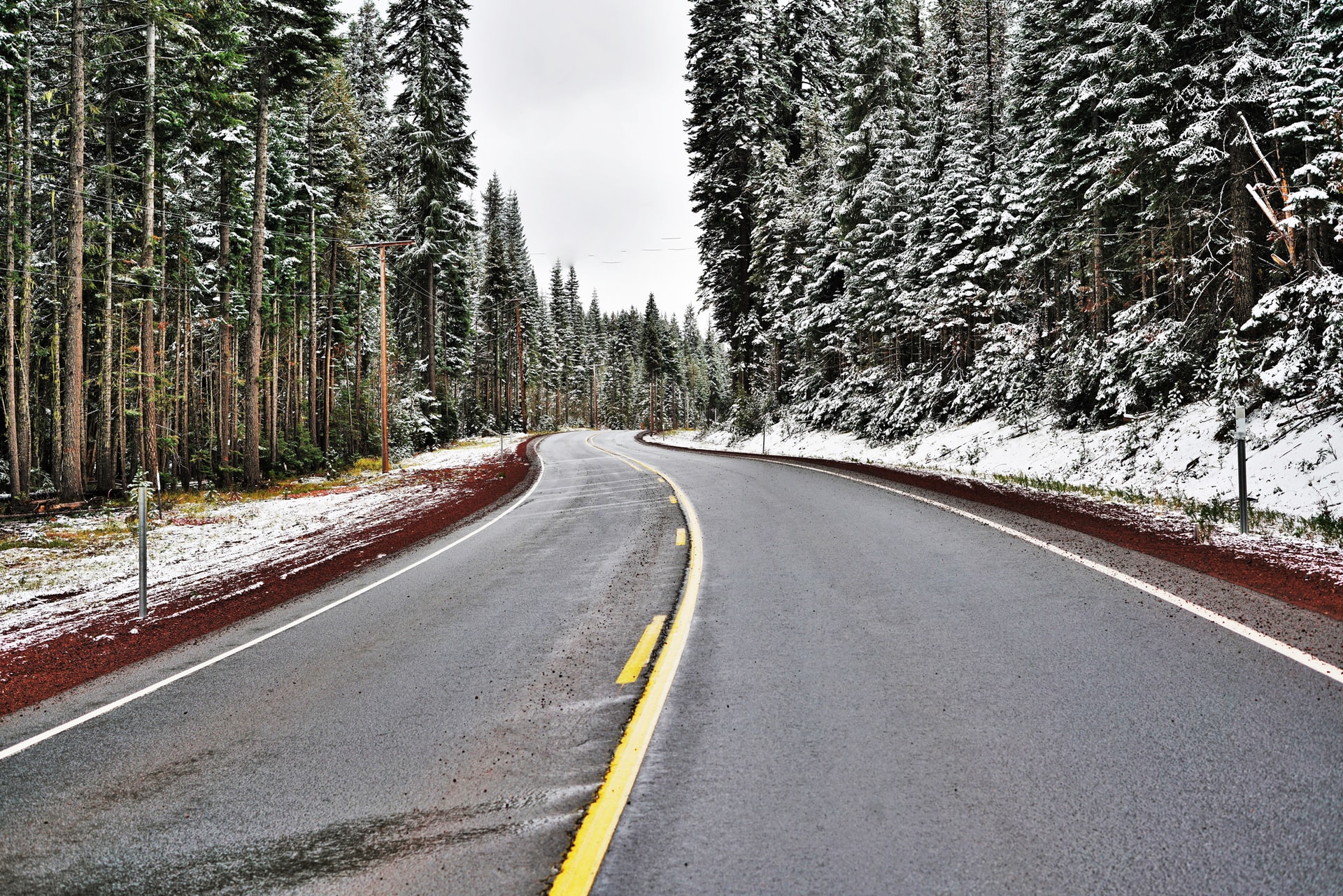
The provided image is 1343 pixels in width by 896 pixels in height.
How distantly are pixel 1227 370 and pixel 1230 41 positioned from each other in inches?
265

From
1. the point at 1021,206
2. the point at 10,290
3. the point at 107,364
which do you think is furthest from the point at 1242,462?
the point at 10,290

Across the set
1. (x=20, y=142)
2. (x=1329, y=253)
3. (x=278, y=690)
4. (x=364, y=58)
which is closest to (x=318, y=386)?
(x=20, y=142)

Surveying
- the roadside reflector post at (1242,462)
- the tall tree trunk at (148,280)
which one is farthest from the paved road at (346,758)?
the tall tree trunk at (148,280)

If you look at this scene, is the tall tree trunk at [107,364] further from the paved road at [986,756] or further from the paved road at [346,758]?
the paved road at [986,756]

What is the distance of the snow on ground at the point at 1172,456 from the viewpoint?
1088 centimetres

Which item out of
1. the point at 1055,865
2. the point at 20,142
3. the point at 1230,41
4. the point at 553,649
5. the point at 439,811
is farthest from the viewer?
the point at 20,142

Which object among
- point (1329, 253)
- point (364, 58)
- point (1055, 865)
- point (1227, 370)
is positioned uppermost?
point (364, 58)

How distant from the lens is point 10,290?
20375 mm

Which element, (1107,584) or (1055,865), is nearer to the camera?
(1055,865)

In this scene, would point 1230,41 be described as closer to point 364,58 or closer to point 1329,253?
point 1329,253

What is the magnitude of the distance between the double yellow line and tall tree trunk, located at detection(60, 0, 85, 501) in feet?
62.5

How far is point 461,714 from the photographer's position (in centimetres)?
448

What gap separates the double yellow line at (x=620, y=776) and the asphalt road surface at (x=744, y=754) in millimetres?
63

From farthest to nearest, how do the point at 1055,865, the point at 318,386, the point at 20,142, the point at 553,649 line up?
the point at 318,386 < the point at 20,142 < the point at 553,649 < the point at 1055,865
